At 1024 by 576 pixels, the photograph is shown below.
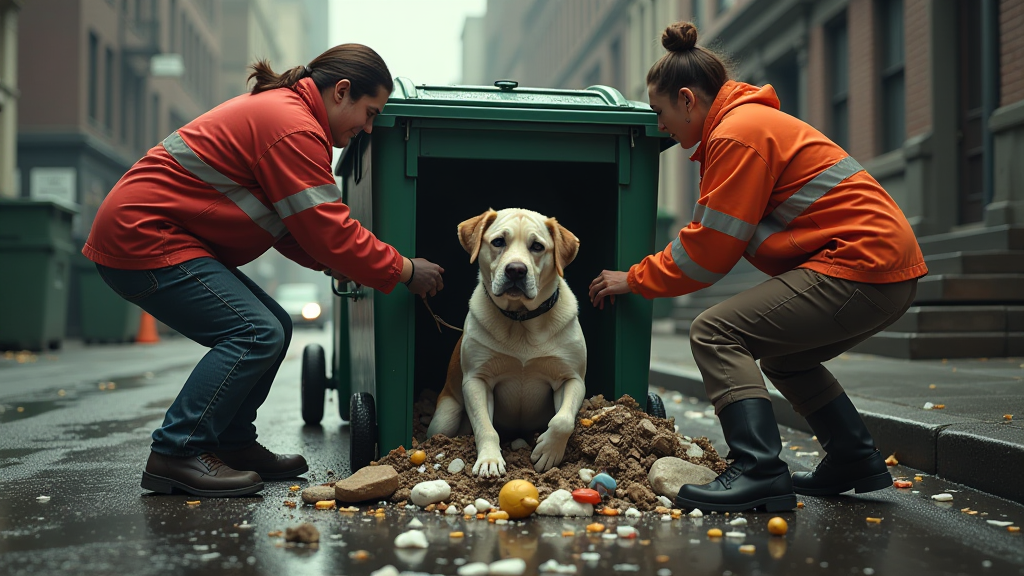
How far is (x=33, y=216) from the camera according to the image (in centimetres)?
1292

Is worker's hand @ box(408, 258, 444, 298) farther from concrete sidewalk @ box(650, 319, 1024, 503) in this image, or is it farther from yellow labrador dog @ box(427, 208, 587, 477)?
concrete sidewalk @ box(650, 319, 1024, 503)

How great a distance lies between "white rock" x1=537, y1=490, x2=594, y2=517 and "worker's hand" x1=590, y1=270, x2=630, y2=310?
92 centimetres

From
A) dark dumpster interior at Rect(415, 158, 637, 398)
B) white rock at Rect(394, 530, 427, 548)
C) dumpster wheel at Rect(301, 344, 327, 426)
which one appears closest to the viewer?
white rock at Rect(394, 530, 427, 548)

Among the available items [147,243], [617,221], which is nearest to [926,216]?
[617,221]

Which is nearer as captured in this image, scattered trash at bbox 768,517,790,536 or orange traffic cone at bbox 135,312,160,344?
scattered trash at bbox 768,517,790,536

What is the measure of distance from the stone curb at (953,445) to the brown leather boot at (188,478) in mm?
2808

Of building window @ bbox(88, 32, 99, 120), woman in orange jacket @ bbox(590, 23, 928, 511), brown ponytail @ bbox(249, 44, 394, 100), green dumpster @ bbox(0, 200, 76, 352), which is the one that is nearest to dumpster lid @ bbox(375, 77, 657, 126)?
brown ponytail @ bbox(249, 44, 394, 100)

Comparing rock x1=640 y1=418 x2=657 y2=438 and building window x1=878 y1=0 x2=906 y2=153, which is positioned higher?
building window x1=878 y1=0 x2=906 y2=153

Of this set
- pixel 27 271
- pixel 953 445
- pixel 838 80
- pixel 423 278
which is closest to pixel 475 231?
pixel 423 278

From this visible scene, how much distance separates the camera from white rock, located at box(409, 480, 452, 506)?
10.6 ft

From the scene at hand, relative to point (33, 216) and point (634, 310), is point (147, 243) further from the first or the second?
point (33, 216)

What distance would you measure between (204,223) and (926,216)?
9.29 m

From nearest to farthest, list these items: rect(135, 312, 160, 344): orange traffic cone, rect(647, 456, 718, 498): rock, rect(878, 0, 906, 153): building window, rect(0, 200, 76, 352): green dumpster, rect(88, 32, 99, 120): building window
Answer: rect(647, 456, 718, 498): rock < rect(878, 0, 906, 153): building window < rect(0, 200, 76, 352): green dumpster < rect(135, 312, 160, 344): orange traffic cone < rect(88, 32, 99, 120): building window

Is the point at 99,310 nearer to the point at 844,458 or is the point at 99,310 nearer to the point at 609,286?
the point at 609,286
